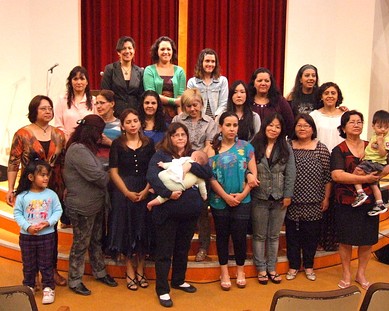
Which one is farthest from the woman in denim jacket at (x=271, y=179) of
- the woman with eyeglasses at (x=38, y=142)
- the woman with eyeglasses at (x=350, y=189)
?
the woman with eyeglasses at (x=38, y=142)

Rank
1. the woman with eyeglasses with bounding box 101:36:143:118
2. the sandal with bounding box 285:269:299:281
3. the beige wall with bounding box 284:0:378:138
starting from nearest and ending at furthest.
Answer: the sandal with bounding box 285:269:299:281 < the woman with eyeglasses with bounding box 101:36:143:118 < the beige wall with bounding box 284:0:378:138

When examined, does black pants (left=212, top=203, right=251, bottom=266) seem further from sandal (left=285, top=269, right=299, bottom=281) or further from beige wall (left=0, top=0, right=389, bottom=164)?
beige wall (left=0, top=0, right=389, bottom=164)

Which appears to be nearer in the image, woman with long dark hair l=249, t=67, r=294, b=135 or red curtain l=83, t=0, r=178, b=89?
woman with long dark hair l=249, t=67, r=294, b=135

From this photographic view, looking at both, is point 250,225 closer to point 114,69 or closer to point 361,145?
point 361,145

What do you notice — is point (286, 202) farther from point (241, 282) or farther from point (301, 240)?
point (241, 282)

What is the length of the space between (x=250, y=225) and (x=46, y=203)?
175 cm

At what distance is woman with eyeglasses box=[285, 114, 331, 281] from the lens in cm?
422

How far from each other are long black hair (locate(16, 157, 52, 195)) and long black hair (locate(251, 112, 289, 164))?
1.61 meters

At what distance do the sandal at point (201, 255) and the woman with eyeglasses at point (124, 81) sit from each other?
53.8 inches

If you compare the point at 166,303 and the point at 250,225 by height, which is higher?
the point at 250,225

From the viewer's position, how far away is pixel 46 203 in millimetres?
3711

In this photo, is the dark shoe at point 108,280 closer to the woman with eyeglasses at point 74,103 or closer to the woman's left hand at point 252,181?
the woman with eyeglasses at point 74,103

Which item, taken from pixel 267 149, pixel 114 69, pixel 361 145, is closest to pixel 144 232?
pixel 267 149

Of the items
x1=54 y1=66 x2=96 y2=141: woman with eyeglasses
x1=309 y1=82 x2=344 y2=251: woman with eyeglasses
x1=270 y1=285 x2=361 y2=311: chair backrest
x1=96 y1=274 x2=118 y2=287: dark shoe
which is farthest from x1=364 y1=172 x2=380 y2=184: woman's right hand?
x1=54 y1=66 x2=96 y2=141: woman with eyeglasses
